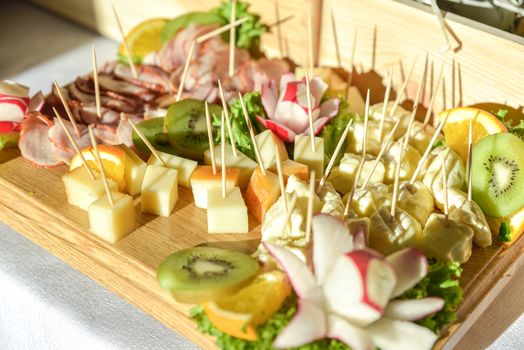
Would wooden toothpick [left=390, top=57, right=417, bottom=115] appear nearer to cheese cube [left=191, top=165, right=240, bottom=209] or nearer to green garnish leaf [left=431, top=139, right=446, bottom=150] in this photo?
green garnish leaf [left=431, top=139, right=446, bottom=150]

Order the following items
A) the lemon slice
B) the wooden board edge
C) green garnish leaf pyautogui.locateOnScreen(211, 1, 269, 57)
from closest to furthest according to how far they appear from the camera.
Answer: the wooden board edge
green garnish leaf pyautogui.locateOnScreen(211, 1, 269, 57)
the lemon slice

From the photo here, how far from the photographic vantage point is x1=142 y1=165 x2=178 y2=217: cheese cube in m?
1.92

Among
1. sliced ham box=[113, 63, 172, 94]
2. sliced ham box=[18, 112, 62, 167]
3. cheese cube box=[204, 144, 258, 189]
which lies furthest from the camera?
sliced ham box=[113, 63, 172, 94]

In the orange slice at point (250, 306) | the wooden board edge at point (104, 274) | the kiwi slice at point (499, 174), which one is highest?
the kiwi slice at point (499, 174)

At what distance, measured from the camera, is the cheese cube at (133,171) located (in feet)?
6.56

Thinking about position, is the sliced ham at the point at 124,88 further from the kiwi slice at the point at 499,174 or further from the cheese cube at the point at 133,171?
the kiwi slice at the point at 499,174

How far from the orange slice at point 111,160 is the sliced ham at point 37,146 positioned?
0.63ft

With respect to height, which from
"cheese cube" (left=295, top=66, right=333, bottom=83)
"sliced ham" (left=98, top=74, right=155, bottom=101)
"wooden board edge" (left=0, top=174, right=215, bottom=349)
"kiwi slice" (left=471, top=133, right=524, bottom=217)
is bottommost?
"wooden board edge" (left=0, top=174, right=215, bottom=349)

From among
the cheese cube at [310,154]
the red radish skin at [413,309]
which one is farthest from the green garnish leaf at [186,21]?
the red radish skin at [413,309]

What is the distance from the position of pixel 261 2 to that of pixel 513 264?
1.47 metres

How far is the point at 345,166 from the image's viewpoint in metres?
2.02

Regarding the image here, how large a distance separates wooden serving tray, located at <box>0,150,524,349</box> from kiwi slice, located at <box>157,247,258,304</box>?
3.4 inches

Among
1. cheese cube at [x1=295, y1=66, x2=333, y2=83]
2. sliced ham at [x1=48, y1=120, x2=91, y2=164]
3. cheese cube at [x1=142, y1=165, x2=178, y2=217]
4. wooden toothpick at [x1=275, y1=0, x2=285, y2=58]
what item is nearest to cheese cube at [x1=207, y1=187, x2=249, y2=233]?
cheese cube at [x1=142, y1=165, x2=178, y2=217]

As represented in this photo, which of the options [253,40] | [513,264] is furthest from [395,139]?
[253,40]
